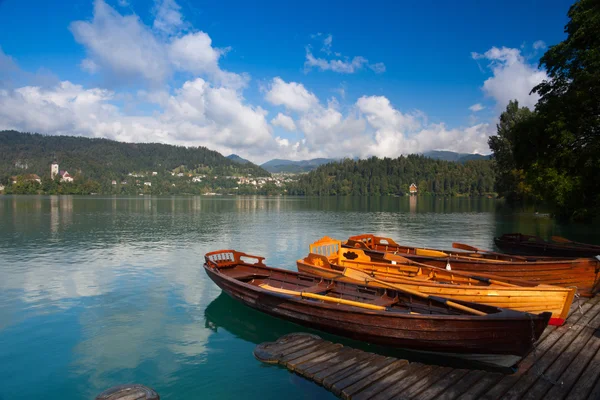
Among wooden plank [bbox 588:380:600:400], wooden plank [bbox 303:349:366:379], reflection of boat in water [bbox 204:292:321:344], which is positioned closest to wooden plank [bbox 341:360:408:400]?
wooden plank [bbox 303:349:366:379]

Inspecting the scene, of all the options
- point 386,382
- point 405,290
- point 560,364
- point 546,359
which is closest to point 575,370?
point 560,364

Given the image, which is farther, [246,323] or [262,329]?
[246,323]

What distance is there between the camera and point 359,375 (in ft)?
27.4

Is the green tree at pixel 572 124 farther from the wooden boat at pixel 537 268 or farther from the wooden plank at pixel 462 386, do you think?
the wooden plank at pixel 462 386

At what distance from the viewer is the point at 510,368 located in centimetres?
873

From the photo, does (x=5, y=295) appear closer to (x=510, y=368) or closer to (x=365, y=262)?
(x=365, y=262)

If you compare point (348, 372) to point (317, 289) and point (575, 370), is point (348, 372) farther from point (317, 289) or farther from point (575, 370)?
point (575, 370)

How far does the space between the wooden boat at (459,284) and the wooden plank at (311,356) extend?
119 inches

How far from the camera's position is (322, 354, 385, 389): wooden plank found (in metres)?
8.23

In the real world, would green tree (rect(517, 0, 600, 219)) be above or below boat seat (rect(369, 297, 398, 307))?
above

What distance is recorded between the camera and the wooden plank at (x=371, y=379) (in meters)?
7.69

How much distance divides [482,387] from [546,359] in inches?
88.0

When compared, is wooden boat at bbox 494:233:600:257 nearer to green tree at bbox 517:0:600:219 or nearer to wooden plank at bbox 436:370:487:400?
green tree at bbox 517:0:600:219

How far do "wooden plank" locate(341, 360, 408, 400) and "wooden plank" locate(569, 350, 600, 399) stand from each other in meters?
3.25
